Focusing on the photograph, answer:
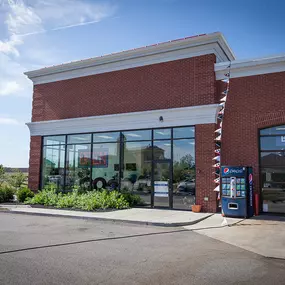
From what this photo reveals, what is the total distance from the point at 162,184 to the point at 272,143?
525cm

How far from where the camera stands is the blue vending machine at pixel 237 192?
12.3m

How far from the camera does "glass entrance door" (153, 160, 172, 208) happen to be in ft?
48.9

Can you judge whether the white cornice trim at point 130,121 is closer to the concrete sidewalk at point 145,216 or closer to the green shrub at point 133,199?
the green shrub at point 133,199

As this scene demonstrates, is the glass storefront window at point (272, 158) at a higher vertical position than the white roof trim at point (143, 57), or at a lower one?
lower

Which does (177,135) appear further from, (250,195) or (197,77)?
(250,195)

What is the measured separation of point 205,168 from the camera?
554 inches

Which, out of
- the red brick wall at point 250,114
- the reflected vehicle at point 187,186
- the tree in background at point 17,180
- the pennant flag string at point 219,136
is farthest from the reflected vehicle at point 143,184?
the tree in background at point 17,180

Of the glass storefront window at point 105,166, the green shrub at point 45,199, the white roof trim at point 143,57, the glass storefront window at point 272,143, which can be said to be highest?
the white roof trim at point 143,57

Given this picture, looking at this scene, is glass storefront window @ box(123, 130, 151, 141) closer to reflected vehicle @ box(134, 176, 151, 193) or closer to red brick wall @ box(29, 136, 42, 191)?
reflected vehicle @ box(134, 176, 151, 193)

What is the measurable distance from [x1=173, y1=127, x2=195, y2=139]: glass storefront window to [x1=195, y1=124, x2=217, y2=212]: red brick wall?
44cm

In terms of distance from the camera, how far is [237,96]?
14.1 meters

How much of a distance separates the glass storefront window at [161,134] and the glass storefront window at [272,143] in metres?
4.25

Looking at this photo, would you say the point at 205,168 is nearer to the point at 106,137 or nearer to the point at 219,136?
the point at 219,136

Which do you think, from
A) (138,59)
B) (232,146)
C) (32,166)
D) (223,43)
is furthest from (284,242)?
(32,166)
